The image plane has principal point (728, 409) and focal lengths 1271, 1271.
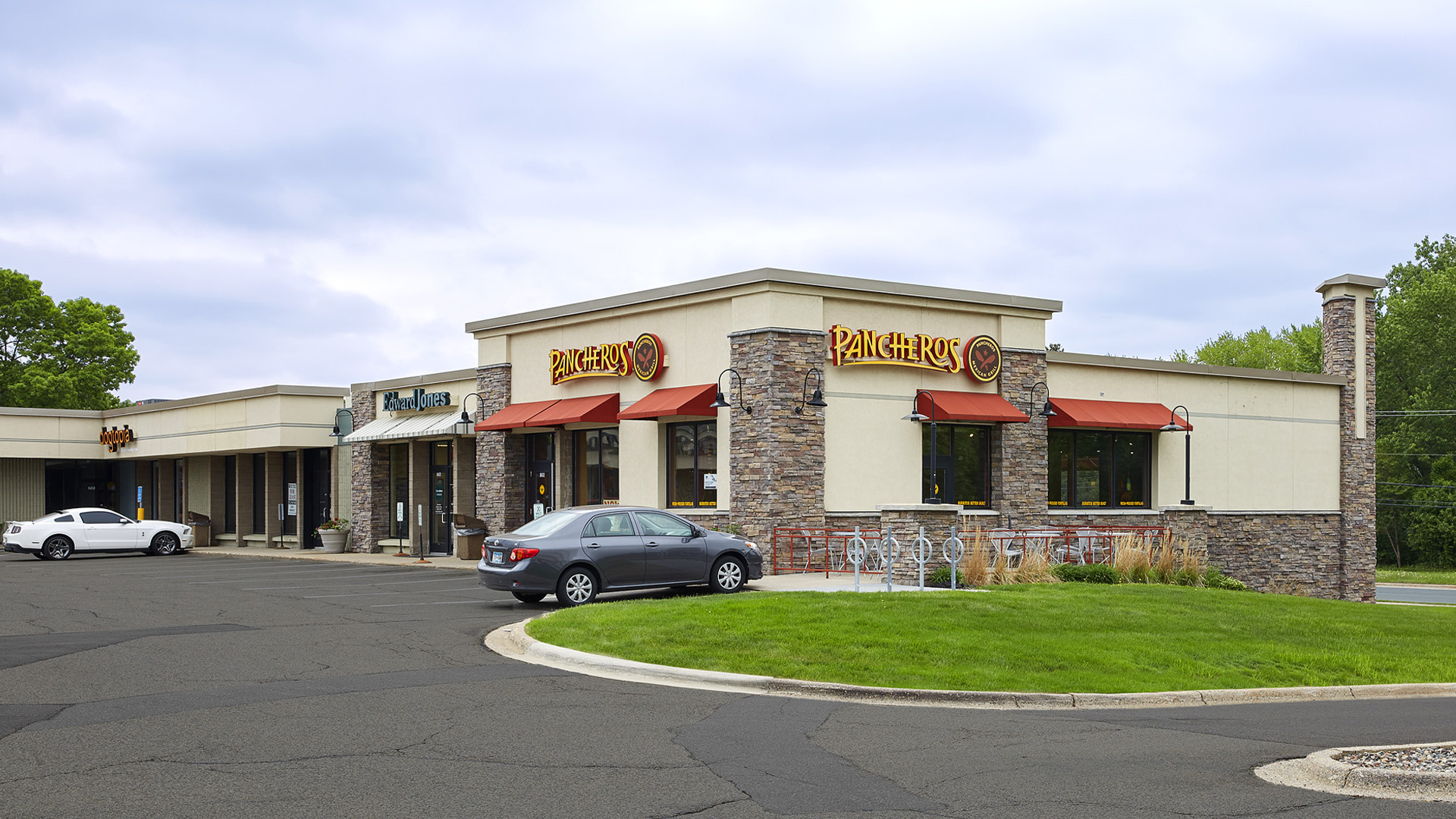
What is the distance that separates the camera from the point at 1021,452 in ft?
92.7

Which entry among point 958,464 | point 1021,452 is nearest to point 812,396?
point 958,464

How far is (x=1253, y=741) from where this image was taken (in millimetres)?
9680

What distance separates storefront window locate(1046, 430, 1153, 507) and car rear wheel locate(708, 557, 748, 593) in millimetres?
11501

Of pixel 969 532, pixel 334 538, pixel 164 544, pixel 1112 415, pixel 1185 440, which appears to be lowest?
pixel 164 544

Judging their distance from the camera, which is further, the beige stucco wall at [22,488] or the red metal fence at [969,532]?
the beige stucco wall at [22,488]

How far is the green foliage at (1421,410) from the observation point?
6925 centimetres

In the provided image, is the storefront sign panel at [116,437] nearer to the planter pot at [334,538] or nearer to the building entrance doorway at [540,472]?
the planter pot at [334,538]

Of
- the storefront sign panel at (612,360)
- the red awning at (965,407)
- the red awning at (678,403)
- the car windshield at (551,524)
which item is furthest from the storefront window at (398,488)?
the car windshield at (551,524)

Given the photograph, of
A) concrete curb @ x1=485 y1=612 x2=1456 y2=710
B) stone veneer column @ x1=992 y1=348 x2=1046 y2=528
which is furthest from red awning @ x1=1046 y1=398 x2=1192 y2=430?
concrete curb @ x1=485 y1=612 x2=1456 y2=710

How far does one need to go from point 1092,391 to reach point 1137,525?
3328 millimetres

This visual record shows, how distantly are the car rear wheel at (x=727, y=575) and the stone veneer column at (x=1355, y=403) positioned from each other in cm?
2075

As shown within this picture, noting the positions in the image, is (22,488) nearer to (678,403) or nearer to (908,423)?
(678,403)

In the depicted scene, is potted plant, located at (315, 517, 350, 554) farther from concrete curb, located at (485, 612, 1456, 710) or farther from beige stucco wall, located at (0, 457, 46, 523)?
concrete curb, located at (485, 612, 1456, 710)

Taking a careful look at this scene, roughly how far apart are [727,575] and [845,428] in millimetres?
→ 6994
